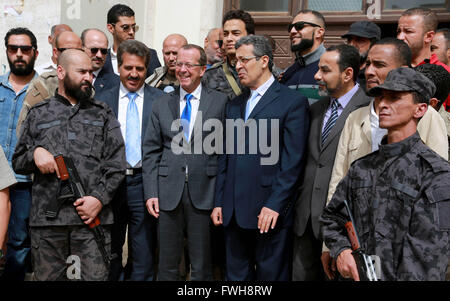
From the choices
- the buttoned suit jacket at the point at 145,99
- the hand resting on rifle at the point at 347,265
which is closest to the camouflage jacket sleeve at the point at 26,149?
the buttoned suit jacket at the point at 145,99

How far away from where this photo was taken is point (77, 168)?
13.4 ft

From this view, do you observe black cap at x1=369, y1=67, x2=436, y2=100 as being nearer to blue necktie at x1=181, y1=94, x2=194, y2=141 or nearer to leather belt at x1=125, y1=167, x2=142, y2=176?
blue necktie at x1=181, y1=94, x2=194, y2=141

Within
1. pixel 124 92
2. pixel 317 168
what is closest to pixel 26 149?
pixel 124 92

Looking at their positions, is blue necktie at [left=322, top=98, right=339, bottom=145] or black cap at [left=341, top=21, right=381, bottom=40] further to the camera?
black cap at [left=341, top=21, right=381, bottom=40]

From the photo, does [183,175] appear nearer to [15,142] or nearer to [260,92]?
[260,92]

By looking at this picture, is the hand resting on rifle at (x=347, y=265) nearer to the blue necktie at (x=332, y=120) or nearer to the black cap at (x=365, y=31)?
the blue necktie at (x=332, y=120)

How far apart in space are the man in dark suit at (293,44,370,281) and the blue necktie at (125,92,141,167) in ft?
4.76

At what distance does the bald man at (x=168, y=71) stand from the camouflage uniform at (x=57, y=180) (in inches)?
53.4

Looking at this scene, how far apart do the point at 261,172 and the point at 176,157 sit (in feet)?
2.49

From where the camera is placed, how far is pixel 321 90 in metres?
3.98

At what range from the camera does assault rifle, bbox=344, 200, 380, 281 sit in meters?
2.75

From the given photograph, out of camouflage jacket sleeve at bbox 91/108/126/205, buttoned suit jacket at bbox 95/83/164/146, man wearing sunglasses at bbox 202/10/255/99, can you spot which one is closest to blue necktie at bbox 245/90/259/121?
man wearing sunglasses at bbox 202/10/255/99

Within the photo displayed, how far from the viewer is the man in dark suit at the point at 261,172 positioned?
3906 mm
